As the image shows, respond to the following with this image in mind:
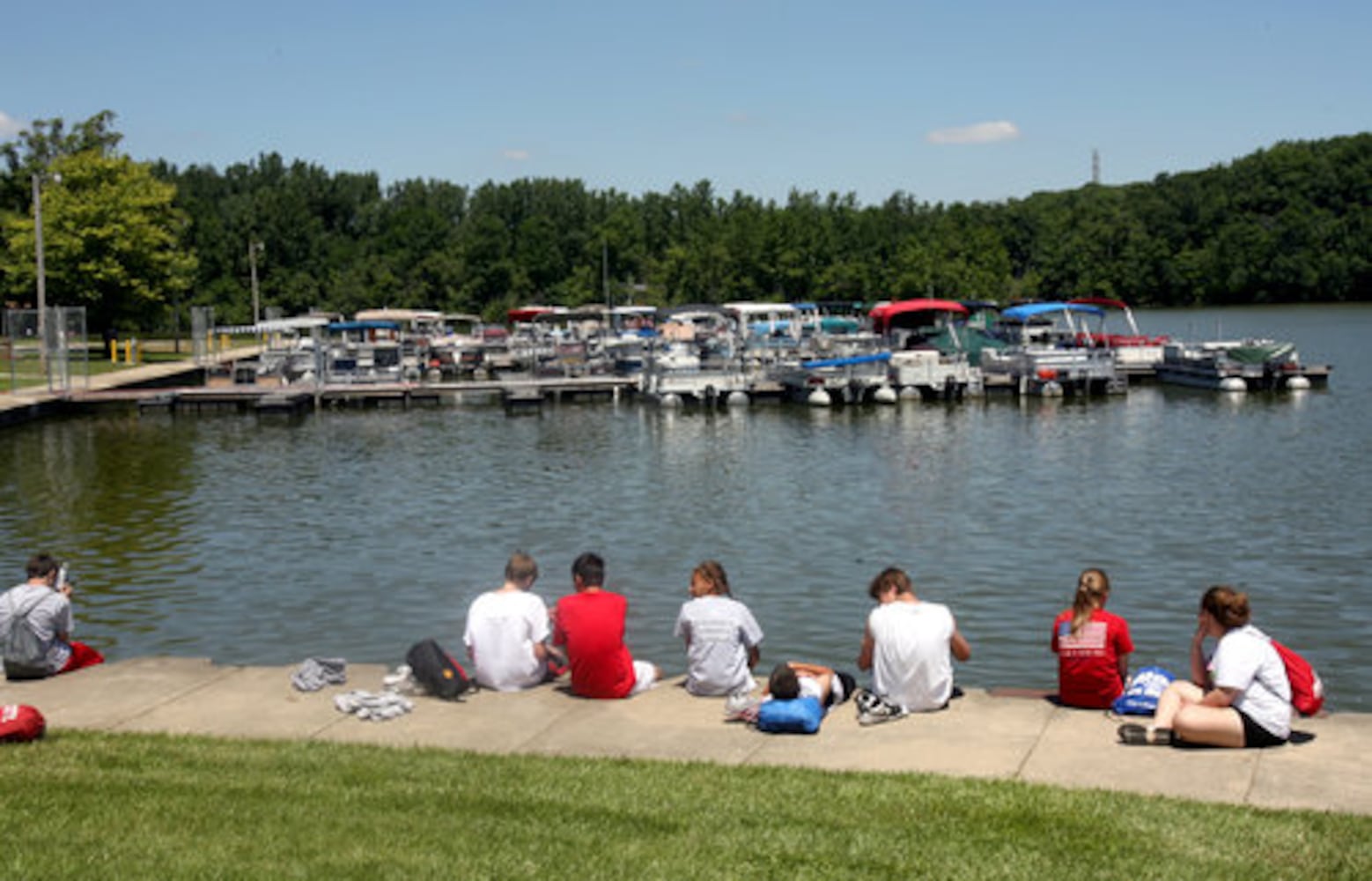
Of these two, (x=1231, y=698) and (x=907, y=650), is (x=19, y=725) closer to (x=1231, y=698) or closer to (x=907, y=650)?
(x=907, y=650)

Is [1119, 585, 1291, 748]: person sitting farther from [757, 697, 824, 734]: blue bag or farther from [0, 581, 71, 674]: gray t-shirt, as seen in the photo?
[0, 581, 71, 674]: gray t-shirt

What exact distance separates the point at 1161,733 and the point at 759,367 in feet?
165

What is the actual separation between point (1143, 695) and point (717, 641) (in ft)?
11.6

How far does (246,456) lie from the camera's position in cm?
4369

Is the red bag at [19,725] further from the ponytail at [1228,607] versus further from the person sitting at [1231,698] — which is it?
the ponytail at [1228,607]

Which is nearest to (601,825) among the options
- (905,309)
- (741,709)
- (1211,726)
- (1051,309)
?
(741,709)

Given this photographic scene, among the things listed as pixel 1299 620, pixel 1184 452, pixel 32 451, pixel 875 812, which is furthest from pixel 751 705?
pixel 32 451

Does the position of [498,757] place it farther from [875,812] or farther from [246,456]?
[246,456]

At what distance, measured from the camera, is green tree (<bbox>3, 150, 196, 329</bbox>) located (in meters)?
77.1

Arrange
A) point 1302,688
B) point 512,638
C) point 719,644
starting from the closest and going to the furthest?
point 1302,688
point 719,644
point 512,638

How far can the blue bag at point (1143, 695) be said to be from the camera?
12438 mm

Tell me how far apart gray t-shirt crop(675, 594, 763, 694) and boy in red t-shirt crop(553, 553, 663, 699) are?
57 centimetres

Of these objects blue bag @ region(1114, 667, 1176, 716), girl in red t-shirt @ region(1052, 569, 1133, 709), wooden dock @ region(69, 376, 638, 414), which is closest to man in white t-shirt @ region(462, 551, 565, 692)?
girl in red t-shirt @ region(1052, 569, 1133, 709)

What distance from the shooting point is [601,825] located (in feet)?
31.2
